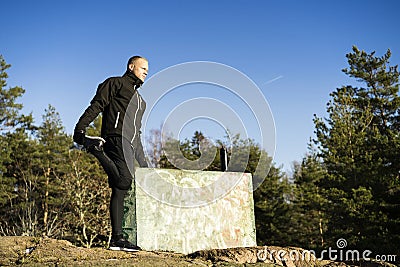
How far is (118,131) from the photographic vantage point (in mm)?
3541

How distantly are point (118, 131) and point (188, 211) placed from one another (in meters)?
1.54

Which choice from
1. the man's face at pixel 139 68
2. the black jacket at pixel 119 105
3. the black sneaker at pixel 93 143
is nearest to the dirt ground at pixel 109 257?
the black sneaker at pixel 93 143

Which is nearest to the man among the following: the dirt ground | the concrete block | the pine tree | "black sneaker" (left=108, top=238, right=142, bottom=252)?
"black sneaker" (left=108, top=238, right=142, bottom=252)

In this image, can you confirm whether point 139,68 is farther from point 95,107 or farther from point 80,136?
point 80,136

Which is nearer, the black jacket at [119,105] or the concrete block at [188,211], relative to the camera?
the black jacket at [119,105]

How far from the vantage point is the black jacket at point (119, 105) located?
3.51 metres

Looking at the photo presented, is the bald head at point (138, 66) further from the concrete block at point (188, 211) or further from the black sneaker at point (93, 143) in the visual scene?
the concrete block at point (188, 211)

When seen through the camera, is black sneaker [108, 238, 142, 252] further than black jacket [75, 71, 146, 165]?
No

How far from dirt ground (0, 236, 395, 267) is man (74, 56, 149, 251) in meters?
0.36

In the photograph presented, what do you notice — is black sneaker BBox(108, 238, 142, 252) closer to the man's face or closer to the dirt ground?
the dirt ground

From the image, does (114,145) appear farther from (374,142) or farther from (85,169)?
(85,169)

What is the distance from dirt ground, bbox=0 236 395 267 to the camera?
2680 mm

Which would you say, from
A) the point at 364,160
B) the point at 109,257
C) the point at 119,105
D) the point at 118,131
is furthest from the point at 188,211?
the point at 364,160

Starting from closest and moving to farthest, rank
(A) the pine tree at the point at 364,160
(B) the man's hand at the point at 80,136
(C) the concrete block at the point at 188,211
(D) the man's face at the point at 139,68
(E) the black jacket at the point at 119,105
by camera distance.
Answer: (B) the man's hand at the point at 80,136
(E) the black jacket at the point at 119,105
(D) the man's face at the point at 139,68
(C) the concrete block at the point at 188,211
(A) the pine tree at the point at 364,160
